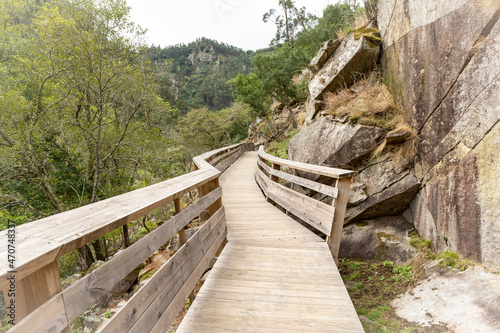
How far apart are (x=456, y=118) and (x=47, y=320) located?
5.58 m

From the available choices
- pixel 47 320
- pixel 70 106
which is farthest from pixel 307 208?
pixel 70 106

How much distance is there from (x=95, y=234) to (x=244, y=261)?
2.43 metres

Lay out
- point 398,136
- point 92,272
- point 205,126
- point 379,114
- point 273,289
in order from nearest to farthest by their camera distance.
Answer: point 92,272 < point 273,289 < point 398,136 < point 379,114 < point 205,126

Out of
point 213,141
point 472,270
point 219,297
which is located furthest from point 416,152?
point 213,141

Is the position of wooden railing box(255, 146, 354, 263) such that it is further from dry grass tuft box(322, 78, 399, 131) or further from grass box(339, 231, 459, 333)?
dry grass tuft box(322, 78, 399, 131)

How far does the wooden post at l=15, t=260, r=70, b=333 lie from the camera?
856mm

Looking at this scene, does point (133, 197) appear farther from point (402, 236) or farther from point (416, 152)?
point (416, 152)

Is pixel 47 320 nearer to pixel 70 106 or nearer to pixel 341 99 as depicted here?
pixel 341 99

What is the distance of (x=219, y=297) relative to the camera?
98.3 inches

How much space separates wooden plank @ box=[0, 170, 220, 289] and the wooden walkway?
4.14 ft

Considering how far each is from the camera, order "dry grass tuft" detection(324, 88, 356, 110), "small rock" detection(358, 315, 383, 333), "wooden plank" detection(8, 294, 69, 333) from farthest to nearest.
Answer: "dry grass tuft" detection(324, 88, 356, 110) → "small rock" detection(358, 315, 383, 333) → "wooden plank" detection(8, 294, 69, 333)

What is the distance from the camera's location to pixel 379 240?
16.4 feet

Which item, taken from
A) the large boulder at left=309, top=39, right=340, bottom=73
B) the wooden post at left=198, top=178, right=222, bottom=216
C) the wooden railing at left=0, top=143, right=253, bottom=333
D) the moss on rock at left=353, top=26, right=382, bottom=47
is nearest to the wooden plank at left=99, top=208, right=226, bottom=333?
the wooden railing at left=0, top=143, right=253, bottom=333

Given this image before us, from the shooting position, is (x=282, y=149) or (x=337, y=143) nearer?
(x=337, y=143)
